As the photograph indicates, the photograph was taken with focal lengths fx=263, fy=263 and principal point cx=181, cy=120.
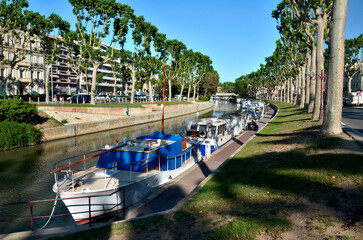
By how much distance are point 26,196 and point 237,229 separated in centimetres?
1223

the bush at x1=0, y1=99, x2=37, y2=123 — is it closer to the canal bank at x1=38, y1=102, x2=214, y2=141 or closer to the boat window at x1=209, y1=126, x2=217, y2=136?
the canal bank at x1=38, y1=102, x2=214, y2=141

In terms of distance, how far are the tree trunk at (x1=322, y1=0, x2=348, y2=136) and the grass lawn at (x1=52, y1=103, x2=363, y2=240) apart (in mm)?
2719

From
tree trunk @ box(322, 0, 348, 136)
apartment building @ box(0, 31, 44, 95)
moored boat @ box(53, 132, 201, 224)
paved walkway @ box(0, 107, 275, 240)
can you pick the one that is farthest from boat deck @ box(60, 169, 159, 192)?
apartment building @ box(0, 31, 44, 95)

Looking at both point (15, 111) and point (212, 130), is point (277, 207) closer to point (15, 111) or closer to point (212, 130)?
point (212, 130)

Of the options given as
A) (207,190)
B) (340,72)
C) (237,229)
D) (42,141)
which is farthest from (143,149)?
(42,141)

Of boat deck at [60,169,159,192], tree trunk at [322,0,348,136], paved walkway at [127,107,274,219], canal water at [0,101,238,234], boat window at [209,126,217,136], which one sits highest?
tree trunk at [322,0,348,136]

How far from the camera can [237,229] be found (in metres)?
6.57

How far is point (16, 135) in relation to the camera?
80.5 feet

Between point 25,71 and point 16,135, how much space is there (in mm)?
45048

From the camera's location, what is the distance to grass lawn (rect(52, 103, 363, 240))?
6266mm

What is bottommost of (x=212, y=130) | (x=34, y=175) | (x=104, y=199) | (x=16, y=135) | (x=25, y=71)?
(x=34, y=175)

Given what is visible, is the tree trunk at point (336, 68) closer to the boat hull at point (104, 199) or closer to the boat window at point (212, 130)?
the boat window at point (212, 130)

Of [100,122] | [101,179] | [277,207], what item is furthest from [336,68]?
[100,122]

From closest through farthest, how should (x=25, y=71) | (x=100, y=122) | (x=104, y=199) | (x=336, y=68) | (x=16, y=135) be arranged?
(x=104, y=199) < (x=336, y=68) < (x=16, y=135) < (x=100, y=122) < (x=25, y=71)
